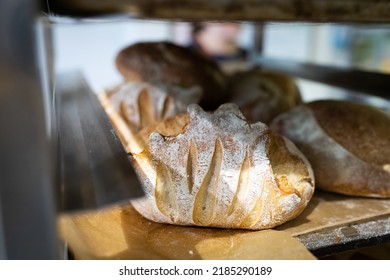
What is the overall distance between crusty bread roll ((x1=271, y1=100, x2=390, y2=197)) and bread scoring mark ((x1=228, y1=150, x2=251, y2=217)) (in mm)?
335

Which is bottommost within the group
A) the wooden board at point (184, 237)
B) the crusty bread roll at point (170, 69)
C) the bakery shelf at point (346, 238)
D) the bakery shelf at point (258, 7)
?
the bakery shelf at point (346, 238)

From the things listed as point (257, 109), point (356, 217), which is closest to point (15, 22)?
point (356, 217)

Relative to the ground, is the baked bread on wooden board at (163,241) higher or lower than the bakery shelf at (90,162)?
lower

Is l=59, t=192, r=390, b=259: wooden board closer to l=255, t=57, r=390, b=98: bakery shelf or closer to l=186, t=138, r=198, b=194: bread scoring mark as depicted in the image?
l=186, t=138, r=198, b=194: bread scoring mark

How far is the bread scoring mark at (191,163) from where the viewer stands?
84 cm

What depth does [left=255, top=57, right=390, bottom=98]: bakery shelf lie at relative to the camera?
1632 mm

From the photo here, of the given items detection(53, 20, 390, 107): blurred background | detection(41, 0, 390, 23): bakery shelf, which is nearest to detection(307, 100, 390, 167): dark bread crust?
detection(41, 0, 390, 23): bakery shelf

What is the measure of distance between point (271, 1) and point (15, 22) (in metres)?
0.73

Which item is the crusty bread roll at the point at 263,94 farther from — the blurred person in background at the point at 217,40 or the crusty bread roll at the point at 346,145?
the blurred person in background at the point at 217,40

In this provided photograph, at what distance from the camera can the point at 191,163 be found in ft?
2.81

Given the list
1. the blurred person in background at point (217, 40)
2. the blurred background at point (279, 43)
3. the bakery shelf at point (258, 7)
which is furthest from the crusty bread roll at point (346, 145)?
the blurred person in background at point (217, 40)

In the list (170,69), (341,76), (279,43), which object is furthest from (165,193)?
(279,43)

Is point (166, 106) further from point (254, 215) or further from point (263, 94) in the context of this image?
point (254, 215)

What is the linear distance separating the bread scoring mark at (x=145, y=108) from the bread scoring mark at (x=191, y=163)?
1.81ft
